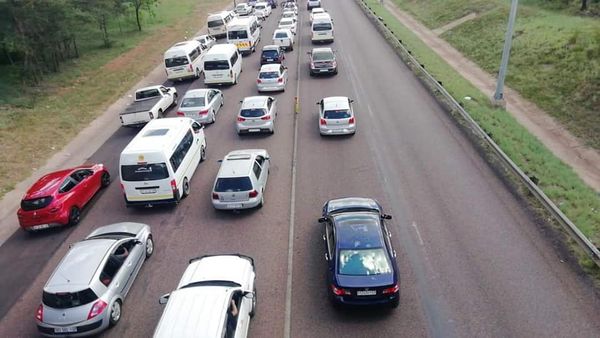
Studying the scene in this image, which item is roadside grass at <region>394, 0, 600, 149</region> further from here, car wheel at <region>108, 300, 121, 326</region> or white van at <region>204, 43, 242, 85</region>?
car wheel at <region>108, 300, 121, 326</region>

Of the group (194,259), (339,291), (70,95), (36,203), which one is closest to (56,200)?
(36,203)

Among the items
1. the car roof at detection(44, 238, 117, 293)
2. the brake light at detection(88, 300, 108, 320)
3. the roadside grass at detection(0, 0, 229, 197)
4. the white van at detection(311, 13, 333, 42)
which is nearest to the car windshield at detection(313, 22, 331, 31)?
the white van at detection(311, 13, 333, 42)

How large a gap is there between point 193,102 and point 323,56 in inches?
410

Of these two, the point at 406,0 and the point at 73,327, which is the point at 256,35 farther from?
the point at 73,327

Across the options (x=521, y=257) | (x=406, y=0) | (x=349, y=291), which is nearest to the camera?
(x=349, y=291)

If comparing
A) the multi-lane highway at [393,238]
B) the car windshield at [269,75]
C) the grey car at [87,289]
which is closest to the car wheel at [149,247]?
the multi-lane highway at [393,238]

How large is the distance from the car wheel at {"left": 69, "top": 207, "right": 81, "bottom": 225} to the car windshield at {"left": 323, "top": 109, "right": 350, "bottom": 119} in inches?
426

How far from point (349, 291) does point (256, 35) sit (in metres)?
34.0

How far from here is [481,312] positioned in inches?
436

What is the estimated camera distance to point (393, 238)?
14.1 metres

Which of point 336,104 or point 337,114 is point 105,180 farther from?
point 336,104

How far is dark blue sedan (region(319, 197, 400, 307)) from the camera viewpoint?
35.8 feet

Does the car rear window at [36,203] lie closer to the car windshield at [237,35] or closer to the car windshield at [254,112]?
the car windshield at [254,112]

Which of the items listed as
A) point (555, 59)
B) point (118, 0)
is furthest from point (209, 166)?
point (118, 0)
